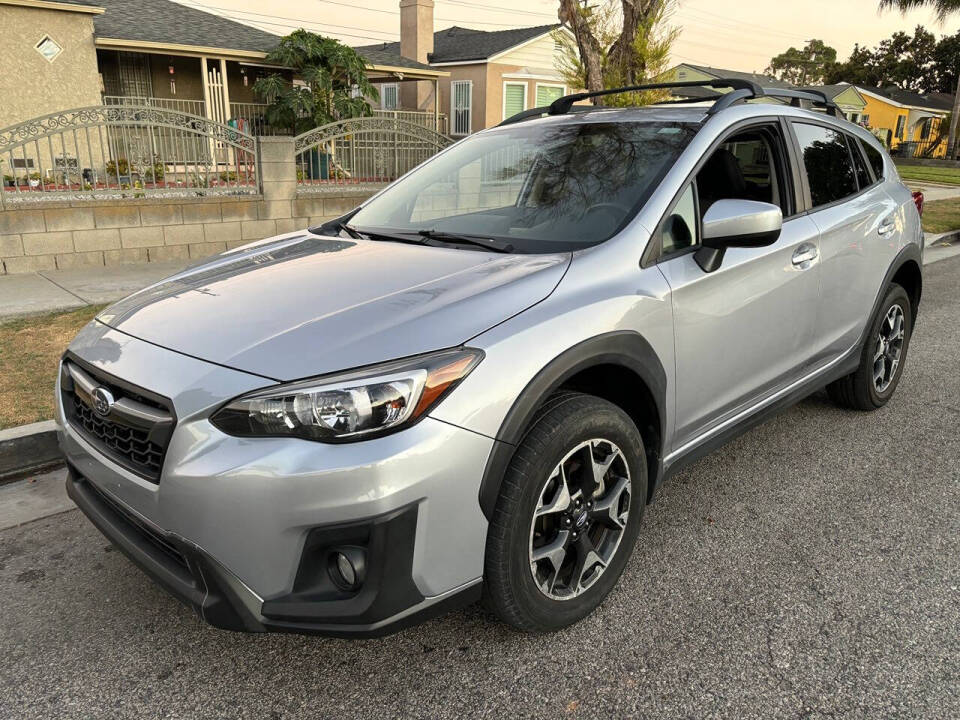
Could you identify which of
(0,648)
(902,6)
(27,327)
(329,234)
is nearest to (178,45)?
(27,327)

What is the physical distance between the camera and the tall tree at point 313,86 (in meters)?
17.3

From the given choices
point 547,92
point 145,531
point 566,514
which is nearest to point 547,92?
point 547,92

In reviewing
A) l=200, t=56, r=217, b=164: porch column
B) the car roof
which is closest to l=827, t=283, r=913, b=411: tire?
the car roof

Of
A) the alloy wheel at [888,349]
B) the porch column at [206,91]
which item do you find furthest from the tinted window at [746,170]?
the porch column at [206,91]

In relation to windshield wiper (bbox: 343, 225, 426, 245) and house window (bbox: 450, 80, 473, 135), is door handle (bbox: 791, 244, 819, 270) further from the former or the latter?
house window (bbox: 450, 80, 473, 135)

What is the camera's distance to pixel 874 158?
4441mm

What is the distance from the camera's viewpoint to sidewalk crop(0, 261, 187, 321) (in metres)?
6.76

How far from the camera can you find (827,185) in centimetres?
385

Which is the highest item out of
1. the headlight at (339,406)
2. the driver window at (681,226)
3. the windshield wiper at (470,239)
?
the driver window at (681,226)

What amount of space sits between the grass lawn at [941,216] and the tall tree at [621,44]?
19.2ft

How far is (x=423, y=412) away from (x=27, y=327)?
5.26 m

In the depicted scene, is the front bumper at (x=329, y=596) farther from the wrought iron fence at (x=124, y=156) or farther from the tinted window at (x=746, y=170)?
the wrought iron fence at (x=124, y=156)

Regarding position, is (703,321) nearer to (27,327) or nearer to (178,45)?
(27,327)

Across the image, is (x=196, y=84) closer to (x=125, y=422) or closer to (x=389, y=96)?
(x=389, y=96)
